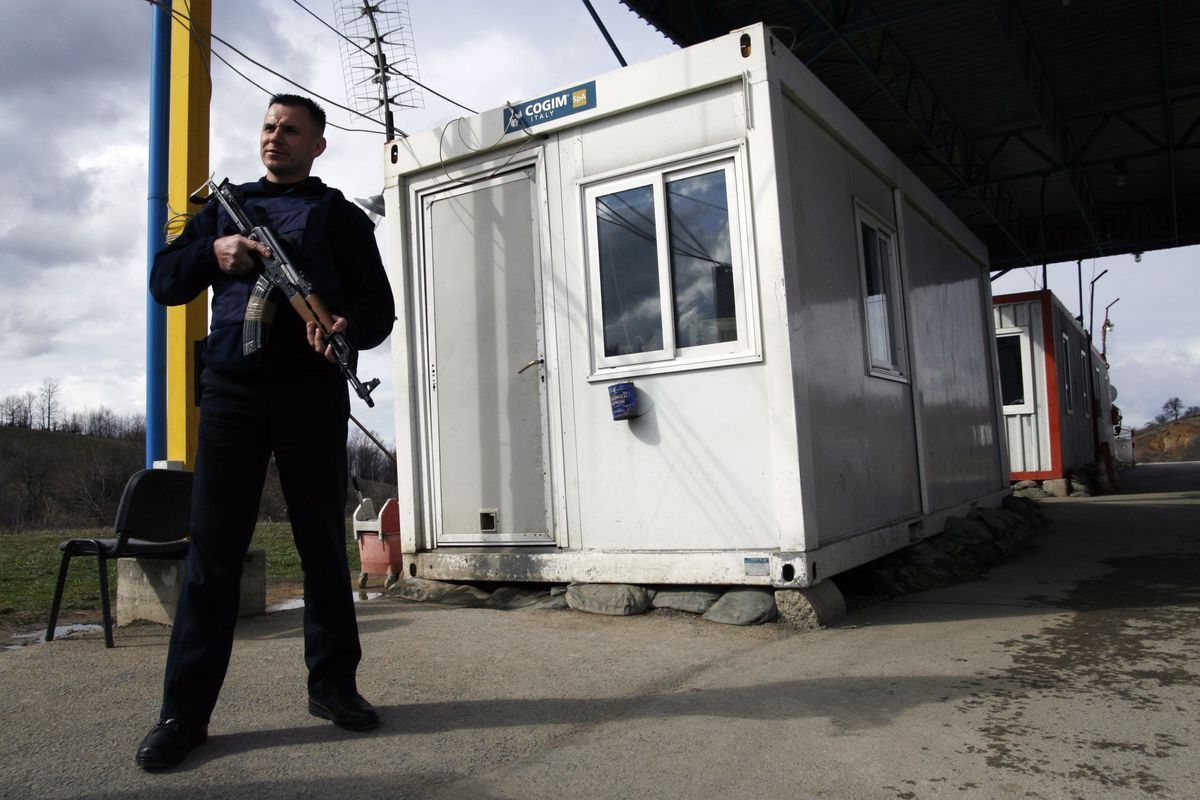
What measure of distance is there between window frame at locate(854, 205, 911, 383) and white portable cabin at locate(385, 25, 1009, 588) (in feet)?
0.15

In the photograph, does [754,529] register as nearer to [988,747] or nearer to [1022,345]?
[988,747]

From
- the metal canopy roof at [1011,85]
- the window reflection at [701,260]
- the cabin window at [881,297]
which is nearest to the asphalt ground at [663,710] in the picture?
the window reflection at [701,260]

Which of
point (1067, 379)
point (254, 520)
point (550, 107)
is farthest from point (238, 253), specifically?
point (1067, 379)

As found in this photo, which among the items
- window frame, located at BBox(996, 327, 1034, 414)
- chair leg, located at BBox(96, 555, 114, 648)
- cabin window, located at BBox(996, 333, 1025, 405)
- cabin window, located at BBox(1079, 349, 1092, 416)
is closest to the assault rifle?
chair leg, located at BBox(96, 555, 114, 648)

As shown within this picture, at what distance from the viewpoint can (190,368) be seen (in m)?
5.65

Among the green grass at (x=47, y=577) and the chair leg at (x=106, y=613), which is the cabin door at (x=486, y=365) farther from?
the chair leg at (x=106, y=613)

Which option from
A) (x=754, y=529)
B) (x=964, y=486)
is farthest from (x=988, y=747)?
(x=964, y=486)

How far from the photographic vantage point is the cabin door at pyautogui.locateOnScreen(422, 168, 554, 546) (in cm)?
548

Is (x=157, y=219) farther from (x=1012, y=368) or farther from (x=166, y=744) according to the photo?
(x=1012, y=368)

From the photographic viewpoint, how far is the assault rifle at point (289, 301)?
263 cm

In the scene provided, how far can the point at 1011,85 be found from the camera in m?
12.6

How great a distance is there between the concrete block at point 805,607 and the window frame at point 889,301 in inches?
71.8

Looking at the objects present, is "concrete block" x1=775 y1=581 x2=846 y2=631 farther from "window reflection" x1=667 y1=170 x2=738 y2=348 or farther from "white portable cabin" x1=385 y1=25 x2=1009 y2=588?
"window reflection" x1=667 y1=170 x2=738 y2=348

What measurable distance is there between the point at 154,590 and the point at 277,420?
2.73 metres
